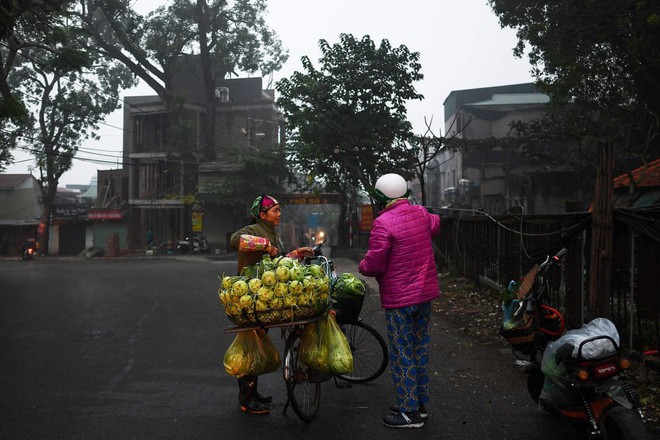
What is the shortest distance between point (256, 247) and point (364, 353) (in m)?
1.73

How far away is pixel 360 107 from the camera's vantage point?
21094mm

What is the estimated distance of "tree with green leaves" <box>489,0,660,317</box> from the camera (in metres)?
12.9

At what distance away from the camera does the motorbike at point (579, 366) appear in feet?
11.1

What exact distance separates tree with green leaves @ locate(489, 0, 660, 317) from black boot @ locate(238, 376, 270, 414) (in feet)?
37.2

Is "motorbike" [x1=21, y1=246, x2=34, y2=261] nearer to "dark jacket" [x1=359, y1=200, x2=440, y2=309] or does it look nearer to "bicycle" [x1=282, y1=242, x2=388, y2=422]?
"bicycle" [x1=282, y1=242, x2=388, y2=422]

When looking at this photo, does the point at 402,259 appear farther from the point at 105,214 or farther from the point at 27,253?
the point at 105,214

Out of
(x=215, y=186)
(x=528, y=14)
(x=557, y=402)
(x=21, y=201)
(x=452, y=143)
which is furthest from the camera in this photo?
(x=21, y=201)

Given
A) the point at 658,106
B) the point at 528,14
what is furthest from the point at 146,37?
the point at 658,106

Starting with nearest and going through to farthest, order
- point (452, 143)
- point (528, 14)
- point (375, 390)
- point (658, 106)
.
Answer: point (375, 390) → point (658, 106) → point (528, 14) → point (452, 143)

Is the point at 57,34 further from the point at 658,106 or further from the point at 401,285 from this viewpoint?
the point at 658,106

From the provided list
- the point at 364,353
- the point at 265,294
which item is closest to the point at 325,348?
the point at 265,294

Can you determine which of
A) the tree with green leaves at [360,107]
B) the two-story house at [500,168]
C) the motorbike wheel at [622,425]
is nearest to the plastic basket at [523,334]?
the motorbike wheel at [622,425]

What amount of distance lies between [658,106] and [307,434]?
15.2 m

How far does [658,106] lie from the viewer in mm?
15188
